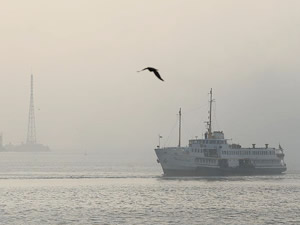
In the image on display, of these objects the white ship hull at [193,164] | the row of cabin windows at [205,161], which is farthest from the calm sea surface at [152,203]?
the row of cabin windows at [205,161]

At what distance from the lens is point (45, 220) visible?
184 ft

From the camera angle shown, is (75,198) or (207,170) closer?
(75,198)

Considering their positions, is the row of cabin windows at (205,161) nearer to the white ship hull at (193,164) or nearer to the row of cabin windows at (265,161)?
the white ship hull at (193,164)

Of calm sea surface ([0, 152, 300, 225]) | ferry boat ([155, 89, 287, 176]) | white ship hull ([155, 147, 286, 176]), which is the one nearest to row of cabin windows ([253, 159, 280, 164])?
ferry boat ([155, 89, 287, 176])

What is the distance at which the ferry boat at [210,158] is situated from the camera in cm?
11875

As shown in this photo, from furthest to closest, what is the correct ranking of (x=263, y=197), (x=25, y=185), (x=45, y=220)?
(x=25, y=185) < (x=263, y=197) < (x=45, y=220)

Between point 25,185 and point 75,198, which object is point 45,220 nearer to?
point 75,198

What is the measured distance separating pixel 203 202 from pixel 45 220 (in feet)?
75.9

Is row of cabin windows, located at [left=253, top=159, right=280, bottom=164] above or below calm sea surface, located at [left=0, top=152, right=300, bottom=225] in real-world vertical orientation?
above

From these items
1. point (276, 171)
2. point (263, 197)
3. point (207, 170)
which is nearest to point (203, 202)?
point (263, 197)

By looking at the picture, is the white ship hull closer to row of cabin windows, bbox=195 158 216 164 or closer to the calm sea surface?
row of cabin windows, bbox=195 158 216 164

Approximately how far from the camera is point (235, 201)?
246ft

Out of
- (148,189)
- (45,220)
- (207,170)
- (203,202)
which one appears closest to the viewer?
(45,220)

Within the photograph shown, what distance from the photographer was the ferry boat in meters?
119
